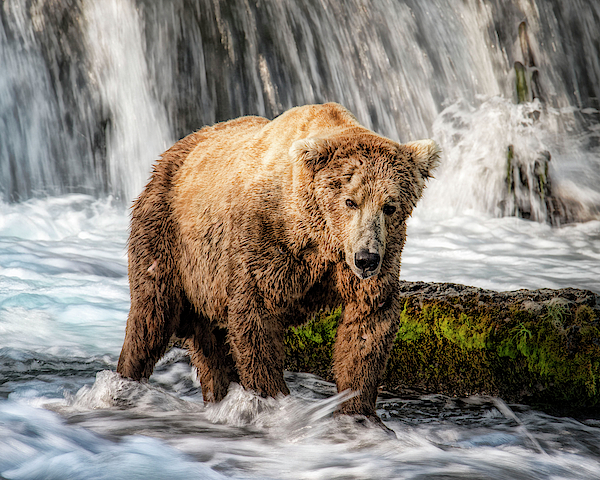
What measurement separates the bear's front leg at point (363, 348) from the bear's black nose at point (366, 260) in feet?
1.34

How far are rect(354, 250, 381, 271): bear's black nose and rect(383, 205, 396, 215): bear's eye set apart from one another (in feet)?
0.96

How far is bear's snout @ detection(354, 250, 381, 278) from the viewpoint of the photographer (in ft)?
9.88

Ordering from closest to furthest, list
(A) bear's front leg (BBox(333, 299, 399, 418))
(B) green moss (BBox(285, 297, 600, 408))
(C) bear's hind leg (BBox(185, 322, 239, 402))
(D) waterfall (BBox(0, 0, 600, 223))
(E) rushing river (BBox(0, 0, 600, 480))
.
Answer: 1. (A) bear's front leg (BBox(333, 299, 399, 418))
2. (B) green moss (BBox(285, 297, 600, 408))
3. (C) bear's hind leg (BBox(185, 322, 239, 402))
4. (E) rushing river (BBox(0, 0, 600, 480))
5. (D) waterfall (BBox(0, 0, 600, 223))

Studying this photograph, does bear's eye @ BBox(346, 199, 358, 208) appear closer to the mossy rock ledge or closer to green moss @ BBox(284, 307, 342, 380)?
the mossy rock ledge

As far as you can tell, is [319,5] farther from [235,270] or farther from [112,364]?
[235,270]

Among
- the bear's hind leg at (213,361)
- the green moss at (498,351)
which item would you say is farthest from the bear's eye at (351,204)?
the green moss at (498,351)

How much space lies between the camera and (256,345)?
3.46 meters

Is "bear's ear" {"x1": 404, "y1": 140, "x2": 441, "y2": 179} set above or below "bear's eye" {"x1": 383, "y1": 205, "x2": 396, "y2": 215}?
above

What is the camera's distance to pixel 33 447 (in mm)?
3402

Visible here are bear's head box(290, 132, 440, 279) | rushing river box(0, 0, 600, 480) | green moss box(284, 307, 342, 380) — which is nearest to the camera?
bear's head box(290, 132, 440, 279)

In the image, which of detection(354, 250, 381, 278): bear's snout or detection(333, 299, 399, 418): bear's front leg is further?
detection(333, 299, 399, 418): bear's front leg

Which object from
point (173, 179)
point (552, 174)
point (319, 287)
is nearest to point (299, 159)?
point (319, 287)

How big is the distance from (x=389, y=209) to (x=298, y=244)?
18.9 inches

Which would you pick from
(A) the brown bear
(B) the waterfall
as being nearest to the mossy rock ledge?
(A) the brown bear
